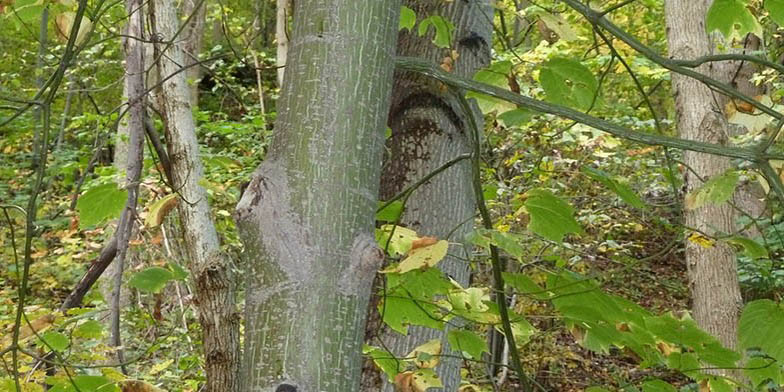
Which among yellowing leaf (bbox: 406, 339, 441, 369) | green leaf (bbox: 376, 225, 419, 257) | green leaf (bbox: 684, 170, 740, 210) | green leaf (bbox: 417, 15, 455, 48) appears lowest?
yellowing leaf (bbox: 406, 339, 441, 369)

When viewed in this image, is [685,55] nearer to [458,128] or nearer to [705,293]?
[705,293]

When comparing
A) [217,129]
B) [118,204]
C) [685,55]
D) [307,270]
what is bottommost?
[307,270]

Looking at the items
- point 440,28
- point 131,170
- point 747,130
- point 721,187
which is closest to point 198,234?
point 131,170

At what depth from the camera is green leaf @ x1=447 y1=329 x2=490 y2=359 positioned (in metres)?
1.77

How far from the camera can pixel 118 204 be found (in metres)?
1.68

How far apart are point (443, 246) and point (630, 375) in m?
6.84

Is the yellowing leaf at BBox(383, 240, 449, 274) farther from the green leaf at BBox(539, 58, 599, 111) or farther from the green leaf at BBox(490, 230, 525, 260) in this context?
the green leaf at BBox(539, 58, 599, 111)

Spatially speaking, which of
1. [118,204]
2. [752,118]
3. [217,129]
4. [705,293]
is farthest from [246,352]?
[217,129]

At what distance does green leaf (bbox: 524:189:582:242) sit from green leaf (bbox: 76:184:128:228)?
2.99 feet

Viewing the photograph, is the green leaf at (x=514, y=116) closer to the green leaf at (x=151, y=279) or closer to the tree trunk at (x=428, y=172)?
the tree trunk at (x=428, y=172)

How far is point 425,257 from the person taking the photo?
1334 millimetres

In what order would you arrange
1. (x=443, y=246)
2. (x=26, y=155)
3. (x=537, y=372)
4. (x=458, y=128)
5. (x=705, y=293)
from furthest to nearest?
(x=26, y=155) → (x=537, y=372) → (x=705, y=293) → (x=458, y=128) → (x=443, y=246)

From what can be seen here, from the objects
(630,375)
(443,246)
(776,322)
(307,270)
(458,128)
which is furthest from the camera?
(630,375)

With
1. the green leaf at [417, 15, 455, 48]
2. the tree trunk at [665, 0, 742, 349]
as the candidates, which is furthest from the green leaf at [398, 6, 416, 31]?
the tree trunk at [665, 0, 742, 349]
